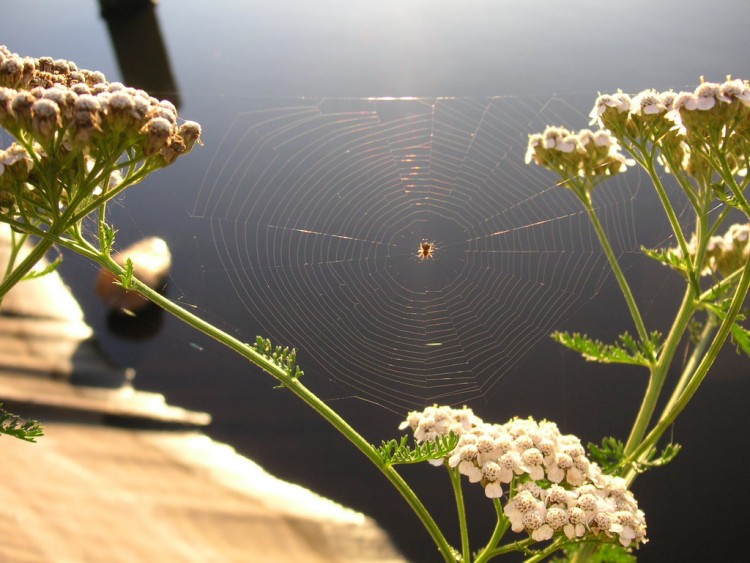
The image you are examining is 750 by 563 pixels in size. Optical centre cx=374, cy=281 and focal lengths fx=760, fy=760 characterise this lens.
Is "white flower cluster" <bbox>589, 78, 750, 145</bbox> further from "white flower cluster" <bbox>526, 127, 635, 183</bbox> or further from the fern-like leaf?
the fern-like leaf

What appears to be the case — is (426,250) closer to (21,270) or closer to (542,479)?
(542,479)

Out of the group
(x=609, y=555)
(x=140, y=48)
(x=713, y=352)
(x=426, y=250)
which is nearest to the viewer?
(x=713, y=352)

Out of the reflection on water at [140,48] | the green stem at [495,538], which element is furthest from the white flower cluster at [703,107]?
the reflection on water at [140,48]

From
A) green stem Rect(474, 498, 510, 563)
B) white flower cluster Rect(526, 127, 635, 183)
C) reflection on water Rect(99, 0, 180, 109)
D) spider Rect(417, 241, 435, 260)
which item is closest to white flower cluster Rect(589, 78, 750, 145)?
white flower cluster Rect(526, 127, 635, 183)

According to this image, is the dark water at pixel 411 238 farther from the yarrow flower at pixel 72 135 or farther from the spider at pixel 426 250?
the yarrow flower at pixel 72 135

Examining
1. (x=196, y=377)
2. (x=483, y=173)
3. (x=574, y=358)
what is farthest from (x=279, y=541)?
(x=483, y=173)

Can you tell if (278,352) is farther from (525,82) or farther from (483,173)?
(525,82)

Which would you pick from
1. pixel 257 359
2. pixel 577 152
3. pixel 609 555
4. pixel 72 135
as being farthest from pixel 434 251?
pixel 72 135
